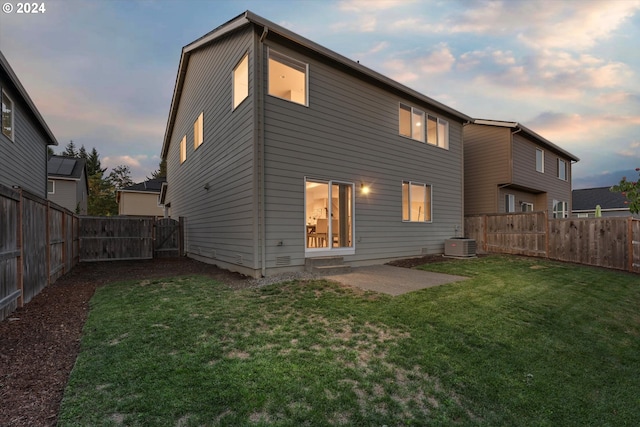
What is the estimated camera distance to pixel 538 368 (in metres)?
3.19

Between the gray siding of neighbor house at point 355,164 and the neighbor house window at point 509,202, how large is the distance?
530 cm

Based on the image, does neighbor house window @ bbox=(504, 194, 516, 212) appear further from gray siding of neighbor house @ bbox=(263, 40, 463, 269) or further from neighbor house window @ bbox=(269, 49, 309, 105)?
neighbor house window @ bbox=(269, 49, 309, 105)

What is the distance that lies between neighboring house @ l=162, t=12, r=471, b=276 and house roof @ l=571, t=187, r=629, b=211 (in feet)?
75.6

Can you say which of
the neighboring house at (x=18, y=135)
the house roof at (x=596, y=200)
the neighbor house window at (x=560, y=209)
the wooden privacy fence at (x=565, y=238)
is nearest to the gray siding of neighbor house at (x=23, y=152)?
the neighboring house at (x=18, y=135)

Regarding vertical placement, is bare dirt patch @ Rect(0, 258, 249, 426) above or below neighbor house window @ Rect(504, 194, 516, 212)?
below

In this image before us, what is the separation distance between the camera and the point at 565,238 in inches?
408

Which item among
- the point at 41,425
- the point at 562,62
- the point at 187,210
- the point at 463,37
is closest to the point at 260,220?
the point at 41,425

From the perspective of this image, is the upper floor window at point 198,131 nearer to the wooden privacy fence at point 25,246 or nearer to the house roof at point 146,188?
the wooden privacy fence at point 25,246

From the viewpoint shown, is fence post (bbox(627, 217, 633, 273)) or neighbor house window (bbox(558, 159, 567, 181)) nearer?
fence post (bbox(627, 217, 633, 273))

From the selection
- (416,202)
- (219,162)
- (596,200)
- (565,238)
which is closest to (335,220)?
(416,202)

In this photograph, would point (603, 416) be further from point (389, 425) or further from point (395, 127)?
point (395, 127)

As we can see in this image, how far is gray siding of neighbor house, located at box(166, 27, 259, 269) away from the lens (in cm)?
695

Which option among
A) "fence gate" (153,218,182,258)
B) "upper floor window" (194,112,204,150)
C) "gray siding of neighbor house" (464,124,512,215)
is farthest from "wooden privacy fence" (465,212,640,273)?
"fence gate" (153,218,182,258)

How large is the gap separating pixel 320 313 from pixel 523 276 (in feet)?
18.9
